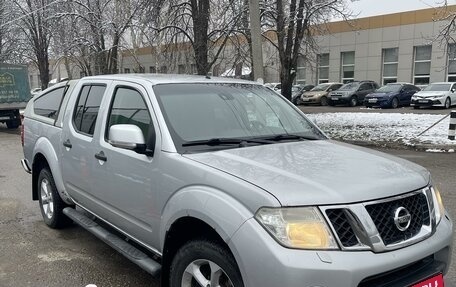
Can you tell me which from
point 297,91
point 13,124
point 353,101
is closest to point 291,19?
point 353,101

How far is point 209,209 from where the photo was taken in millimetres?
2611

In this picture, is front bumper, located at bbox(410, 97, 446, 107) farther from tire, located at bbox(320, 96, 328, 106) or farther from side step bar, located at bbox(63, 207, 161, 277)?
side step bar, located at bbox(63, 207, 161, 277)

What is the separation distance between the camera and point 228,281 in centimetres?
266

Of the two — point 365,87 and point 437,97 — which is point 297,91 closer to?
point 365,87

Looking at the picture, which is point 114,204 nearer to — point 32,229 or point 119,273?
point 119,273

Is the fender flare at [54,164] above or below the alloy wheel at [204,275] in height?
above

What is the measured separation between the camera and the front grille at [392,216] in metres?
2.43

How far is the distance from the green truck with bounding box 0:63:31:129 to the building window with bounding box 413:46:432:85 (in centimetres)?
2871

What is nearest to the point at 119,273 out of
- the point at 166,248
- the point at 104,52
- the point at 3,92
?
the point at 166,248

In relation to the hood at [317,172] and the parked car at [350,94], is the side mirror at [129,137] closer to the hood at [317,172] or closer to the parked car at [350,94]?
the hood at [317,172]

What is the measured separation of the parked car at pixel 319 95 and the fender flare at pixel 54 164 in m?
27.4

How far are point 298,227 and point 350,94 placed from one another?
28120mm

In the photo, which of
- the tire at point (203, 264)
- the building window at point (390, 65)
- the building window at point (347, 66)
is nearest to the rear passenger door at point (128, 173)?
the tire at point (203, 264)

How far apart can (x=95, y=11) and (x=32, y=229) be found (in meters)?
22.6
